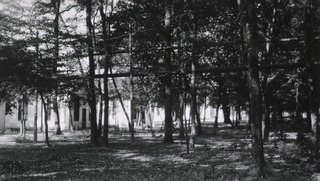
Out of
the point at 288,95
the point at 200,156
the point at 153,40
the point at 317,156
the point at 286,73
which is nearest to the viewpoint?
the point at 317,156

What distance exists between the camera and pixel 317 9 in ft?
41.2

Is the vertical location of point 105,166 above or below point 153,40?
below

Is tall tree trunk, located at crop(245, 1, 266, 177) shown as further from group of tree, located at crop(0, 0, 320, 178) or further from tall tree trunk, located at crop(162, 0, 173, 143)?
tall tree trunk, located at crop(162, 0, 173, 143)

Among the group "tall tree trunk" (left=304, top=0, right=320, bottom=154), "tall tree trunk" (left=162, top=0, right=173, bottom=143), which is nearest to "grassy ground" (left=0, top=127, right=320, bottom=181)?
"tall tree trunk" (left=304, top=0, right=320, bottom=154)

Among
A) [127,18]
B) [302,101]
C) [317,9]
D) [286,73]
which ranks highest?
[127,18]

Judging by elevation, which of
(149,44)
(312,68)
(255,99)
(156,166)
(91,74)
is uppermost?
(149,44)

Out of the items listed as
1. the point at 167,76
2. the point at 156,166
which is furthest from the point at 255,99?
the point at 167,76

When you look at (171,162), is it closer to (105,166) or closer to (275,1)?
→ (105,166)

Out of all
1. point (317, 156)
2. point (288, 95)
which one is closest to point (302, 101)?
point (288, 95)

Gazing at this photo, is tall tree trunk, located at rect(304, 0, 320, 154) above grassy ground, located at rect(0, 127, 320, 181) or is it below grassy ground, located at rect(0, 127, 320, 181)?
above

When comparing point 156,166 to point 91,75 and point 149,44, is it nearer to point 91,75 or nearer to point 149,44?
point 91,75

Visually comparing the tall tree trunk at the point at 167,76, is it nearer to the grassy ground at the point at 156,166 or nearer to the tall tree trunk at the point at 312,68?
the grassy ground at the point at 156,166

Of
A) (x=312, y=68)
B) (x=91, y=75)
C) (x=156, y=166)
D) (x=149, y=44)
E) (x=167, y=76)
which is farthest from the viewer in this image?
(x=149, y=44)

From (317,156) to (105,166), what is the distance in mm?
7600
